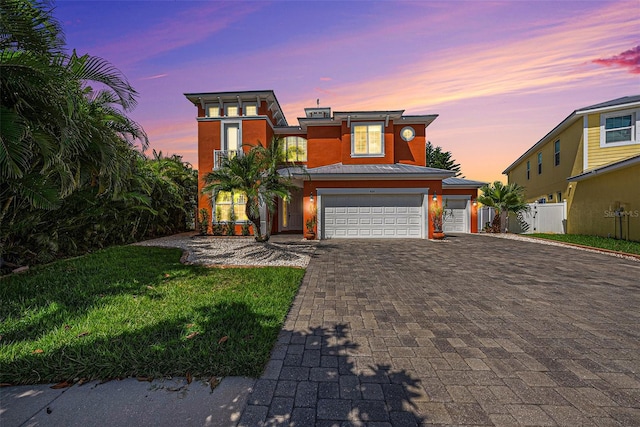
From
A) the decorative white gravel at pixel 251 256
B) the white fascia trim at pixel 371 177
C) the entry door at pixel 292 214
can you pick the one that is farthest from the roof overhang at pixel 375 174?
the entry door at pixel 292 214

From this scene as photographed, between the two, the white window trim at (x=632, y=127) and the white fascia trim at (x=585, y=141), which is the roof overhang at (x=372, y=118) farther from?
the white window trim at (x=632, y=127)

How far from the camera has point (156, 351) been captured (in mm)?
2904

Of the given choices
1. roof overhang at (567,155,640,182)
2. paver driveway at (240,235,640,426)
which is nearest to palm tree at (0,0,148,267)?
paver driveway at (240,235,640,426)

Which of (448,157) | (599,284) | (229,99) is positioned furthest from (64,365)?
(448,157)

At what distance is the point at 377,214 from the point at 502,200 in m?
8.62

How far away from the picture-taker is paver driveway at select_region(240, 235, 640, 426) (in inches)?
84.4

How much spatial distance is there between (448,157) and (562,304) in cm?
4260

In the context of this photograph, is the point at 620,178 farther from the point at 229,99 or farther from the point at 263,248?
the point at 229,99

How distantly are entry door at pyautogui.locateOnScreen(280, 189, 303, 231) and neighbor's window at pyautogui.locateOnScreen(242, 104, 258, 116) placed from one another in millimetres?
5624

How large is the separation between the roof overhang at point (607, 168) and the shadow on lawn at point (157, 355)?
15.4m

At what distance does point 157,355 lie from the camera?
2822mm

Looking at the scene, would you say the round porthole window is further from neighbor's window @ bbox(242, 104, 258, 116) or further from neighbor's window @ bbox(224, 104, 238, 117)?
neighbor's window @ bbox(224, 104, 238, 117)

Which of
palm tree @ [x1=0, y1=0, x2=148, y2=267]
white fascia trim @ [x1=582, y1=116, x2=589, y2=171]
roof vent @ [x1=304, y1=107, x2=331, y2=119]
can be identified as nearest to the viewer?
palm tree @ [x1=0, y1=0, x2=148, y2=267]

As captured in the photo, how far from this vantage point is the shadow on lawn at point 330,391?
2066 millimetres
